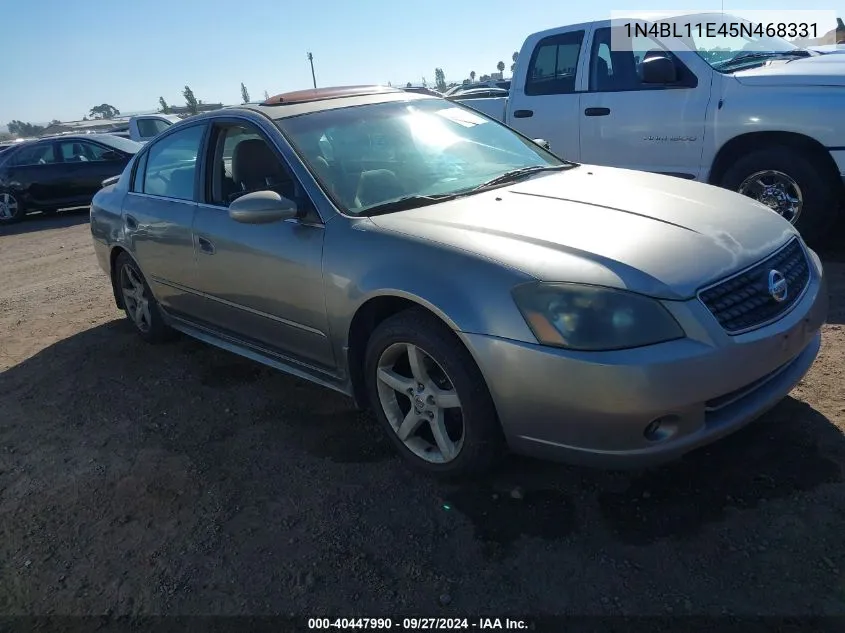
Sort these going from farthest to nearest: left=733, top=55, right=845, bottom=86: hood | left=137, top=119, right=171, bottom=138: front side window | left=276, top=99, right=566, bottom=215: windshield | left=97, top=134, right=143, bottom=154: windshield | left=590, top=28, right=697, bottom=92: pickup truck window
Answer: left=137, top=119, right=171, bottom=138: front side window < left=97, top=134, right=143, bottom=154: windshield < left=590, top=28, right=697, bottom=92: pickup truck window < left=733, top=55, right=845, bottom=86: hood < left=276, top=99, right=566, bottom=215: windshield

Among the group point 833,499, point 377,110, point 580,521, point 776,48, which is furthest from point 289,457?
point 776,48

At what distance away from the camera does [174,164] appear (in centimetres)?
423

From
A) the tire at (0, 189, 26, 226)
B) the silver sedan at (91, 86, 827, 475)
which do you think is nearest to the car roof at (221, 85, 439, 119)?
the silver sedan at (91, 86, 827, 475)

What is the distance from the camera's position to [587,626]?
Result: 206 cm

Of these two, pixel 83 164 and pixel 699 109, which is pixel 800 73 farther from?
pixel 83 164

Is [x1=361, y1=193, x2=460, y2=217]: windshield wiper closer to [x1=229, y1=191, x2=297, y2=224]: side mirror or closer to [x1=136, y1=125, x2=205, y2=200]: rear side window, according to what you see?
[x1=229, y1=191, x2=297, y2=224]: side mirror

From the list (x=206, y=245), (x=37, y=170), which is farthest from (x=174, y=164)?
(x=37, y=170)

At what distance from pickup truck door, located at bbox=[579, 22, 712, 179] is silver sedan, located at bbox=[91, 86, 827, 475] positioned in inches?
87.6

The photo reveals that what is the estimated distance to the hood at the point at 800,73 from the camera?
16.1ft

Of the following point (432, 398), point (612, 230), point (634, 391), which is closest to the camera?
point (634, 391)

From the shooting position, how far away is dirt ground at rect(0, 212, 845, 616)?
223 centimetres

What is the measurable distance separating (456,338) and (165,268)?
2459mm

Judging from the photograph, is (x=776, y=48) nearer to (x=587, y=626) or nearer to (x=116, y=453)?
(x=587, y=626)

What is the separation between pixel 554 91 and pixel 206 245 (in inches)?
164
